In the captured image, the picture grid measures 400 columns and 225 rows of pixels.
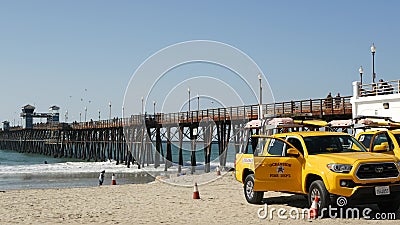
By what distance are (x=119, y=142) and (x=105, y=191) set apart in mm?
45743

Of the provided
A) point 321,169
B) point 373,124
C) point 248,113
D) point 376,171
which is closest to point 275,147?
point 321,169

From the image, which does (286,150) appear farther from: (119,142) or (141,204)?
(119,142)

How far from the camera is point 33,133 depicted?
107 meters

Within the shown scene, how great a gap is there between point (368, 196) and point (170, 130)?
42268mm

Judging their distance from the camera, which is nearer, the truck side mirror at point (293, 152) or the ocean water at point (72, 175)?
the truck side mirror at point (293, 152)

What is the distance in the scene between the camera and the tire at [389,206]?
10.8 metres

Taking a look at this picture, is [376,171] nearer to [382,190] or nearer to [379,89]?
[382,190]

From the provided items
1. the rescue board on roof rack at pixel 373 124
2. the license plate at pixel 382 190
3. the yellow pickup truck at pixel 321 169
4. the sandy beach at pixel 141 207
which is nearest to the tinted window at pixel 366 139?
the rescue board on roof rack at pixel 373 124

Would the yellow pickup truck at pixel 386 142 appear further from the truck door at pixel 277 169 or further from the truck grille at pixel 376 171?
the truck door at pixel 277 169

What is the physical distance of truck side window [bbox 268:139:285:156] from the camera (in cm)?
1202

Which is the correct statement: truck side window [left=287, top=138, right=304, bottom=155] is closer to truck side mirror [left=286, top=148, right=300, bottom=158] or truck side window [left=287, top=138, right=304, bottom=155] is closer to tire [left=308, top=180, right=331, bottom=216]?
truck side mirror [left=286, top=148, right=300, bottom=158]

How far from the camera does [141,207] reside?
44.5 feet

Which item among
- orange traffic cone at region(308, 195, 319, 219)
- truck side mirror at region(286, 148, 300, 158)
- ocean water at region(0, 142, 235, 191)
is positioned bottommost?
ocean water at region(0, 142, 235, 191)

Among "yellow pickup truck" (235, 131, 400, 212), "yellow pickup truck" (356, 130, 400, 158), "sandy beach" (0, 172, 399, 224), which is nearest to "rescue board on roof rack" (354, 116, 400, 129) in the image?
"yellow pickup truck" (356, 130, 400, 158)
